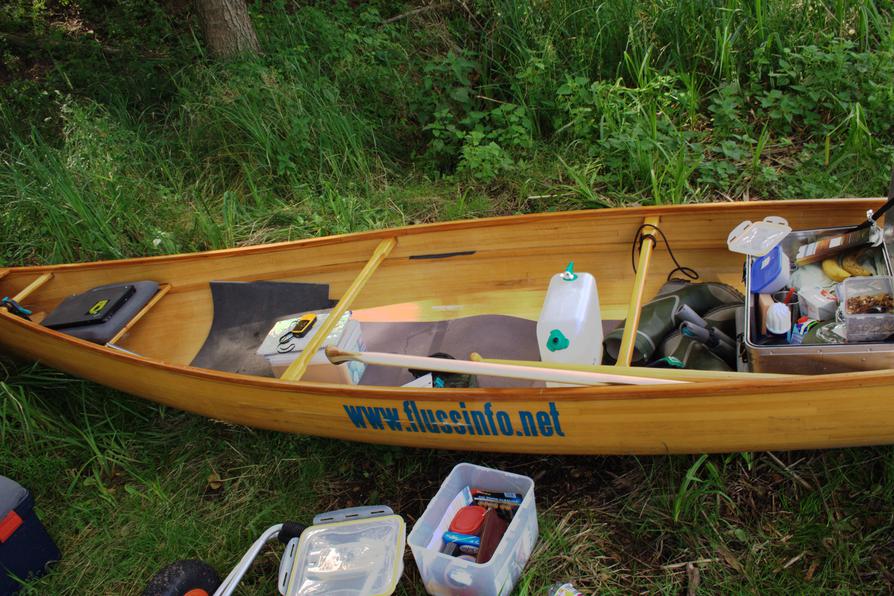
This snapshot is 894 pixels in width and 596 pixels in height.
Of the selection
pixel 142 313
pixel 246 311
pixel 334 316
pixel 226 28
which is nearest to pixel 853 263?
pixel 334 316

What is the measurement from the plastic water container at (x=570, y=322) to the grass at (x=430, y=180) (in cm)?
51

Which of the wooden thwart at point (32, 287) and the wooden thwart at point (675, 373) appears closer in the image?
the wooden thwart at point (675, 373)

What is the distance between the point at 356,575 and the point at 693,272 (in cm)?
216

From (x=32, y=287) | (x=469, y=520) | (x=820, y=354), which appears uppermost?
(x=32, y=287)

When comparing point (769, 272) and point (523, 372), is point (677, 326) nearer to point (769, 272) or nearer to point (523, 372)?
point (769, 272)

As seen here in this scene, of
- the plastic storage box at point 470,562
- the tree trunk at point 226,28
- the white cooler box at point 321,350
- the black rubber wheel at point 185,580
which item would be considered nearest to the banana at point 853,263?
the plastic storage box at point 470,562

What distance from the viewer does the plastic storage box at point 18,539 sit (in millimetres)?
2699

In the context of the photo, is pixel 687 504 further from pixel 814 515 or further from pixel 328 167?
pixel 328 167

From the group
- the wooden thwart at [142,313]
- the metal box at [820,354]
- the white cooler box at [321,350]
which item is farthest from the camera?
the wooden thwart at [142,313]

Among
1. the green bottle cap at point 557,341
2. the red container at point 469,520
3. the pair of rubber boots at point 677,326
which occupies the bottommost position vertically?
the red container at point 469,520

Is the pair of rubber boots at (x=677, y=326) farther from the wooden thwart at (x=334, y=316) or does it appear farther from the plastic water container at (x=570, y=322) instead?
the wooden thwart at (x=334, y=316)

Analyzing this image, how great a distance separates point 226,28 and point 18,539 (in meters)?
4.47

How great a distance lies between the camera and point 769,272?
2.69 m

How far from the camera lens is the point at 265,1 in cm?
730
